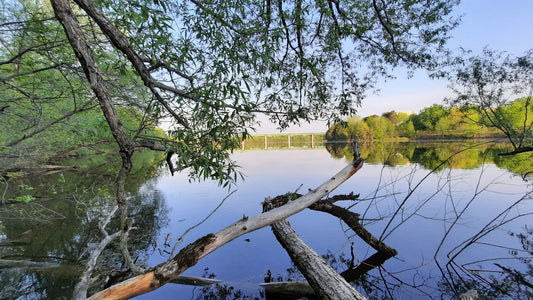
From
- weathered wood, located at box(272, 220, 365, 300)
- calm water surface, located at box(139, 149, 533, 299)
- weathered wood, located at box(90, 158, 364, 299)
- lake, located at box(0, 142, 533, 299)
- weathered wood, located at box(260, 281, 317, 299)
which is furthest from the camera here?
calm water surface, located at box(139, 149, 533, 299)

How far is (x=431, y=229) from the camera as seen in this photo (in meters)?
4.87

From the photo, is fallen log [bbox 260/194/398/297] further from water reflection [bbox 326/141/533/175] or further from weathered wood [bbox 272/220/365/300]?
water reflection [bbox 326/141/533/175]

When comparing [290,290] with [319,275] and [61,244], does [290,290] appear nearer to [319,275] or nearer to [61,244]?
[319,275]

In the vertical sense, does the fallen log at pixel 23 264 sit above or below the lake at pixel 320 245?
above

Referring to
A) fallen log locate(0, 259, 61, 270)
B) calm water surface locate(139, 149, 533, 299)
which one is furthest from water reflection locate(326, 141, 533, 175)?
fallen log locate(0, 259, 61, 270)

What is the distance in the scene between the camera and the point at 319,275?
2643mm

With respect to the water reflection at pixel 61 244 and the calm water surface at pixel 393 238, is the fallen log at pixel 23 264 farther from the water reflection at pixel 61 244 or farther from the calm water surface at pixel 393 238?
the calm water surface at pixel 393 238

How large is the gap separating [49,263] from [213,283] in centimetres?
260

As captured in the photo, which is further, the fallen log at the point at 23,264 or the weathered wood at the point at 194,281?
the fallen log at the point at 23,264

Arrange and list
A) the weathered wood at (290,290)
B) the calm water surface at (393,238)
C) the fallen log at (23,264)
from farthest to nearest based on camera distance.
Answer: the fallen log at (23,264), the calm water surface at (393,238), the weathered wood at (290,290)

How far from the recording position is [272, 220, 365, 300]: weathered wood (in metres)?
2.37

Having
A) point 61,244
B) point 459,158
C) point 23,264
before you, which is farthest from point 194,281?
point 459,158

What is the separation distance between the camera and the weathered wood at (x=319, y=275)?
2.37 metres

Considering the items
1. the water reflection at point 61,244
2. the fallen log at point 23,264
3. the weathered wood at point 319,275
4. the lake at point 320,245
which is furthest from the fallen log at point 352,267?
the fallen log at point 23,264
